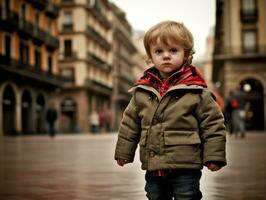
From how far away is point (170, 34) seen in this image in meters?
2.77

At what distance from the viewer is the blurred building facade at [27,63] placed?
32.4 metres

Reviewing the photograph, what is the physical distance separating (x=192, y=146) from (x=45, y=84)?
37075 mm

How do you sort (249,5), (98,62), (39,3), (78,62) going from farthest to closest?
(98,62), (78,62), (39,3), (249,5)

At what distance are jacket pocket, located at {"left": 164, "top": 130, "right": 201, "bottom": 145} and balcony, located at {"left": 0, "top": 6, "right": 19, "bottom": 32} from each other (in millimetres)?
30343

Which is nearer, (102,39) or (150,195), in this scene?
(150,195)

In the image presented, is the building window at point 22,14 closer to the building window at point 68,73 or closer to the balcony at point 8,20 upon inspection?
the balcony at point 8,20

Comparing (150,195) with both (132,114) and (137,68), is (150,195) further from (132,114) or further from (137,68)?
(137,68)

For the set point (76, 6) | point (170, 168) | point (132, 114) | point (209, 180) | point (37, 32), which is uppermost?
point (76, 6)

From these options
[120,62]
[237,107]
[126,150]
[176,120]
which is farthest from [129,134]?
[120,62]

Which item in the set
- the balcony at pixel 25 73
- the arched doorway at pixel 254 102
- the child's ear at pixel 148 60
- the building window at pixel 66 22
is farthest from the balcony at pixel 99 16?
the child's ear at pixel 148 60

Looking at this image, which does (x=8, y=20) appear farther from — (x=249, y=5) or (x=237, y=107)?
(x=237, y=107)

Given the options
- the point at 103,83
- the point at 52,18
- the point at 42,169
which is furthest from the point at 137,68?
the point at 42,169

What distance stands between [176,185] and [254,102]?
1358 inches

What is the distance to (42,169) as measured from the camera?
6949mm
